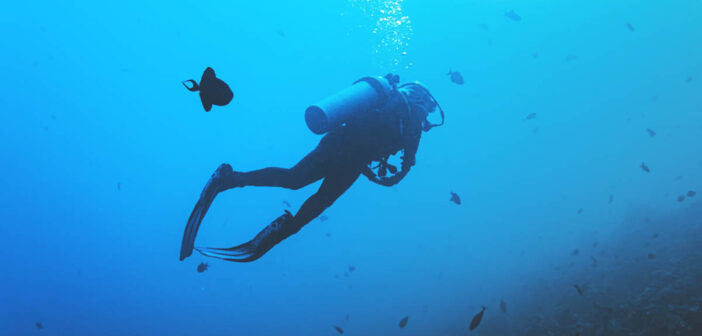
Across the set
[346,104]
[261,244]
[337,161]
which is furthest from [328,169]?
[261,244]

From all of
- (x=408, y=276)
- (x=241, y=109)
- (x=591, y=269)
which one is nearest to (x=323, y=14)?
(x=241, y=109)

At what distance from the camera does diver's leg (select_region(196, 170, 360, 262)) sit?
351cm

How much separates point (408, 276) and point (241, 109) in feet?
120

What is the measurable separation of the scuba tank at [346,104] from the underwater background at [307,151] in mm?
14259

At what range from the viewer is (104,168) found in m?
46.8

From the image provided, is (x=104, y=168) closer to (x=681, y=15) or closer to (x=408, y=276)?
(x=408, y=276)

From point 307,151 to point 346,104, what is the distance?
54476 mm

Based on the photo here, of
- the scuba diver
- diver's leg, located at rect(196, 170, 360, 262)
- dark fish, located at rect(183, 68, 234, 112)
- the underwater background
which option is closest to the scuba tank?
the scuba diver

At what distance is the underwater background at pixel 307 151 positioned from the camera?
31281 mm

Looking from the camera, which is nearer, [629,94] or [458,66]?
[458,66]

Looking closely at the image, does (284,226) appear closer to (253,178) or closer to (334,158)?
(253,178)

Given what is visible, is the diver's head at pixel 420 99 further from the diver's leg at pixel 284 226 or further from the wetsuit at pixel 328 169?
the diver's leg at pixel 284 226

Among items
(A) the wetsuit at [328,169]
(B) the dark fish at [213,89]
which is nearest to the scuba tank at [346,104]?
(A) the wetsuit at [328,169]

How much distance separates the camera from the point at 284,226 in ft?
11.9
